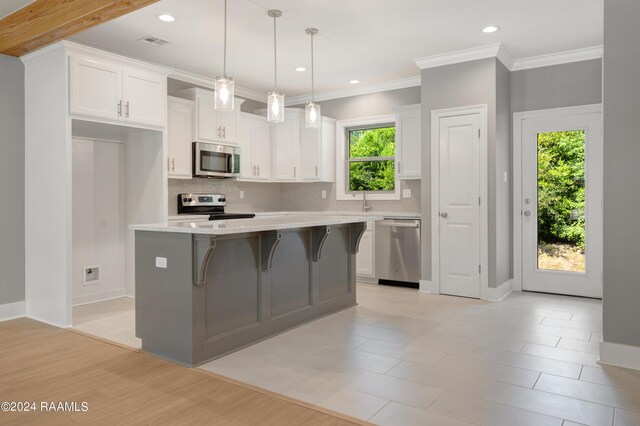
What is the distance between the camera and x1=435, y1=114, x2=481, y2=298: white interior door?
4.99 meters

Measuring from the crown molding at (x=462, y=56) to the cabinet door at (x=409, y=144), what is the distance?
2.19 feet

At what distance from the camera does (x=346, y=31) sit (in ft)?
14.4

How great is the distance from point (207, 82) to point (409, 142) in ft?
9.11

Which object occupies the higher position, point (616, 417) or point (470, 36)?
point (470, 36)

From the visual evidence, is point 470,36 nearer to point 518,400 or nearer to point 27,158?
point 518,400

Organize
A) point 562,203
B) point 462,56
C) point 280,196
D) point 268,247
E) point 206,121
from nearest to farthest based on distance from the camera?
point 268,247
point 462,56
point 562,203
point 206,121
point 280,196

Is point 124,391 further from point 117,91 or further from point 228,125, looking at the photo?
point 228,125

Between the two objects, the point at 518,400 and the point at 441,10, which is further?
the point at 441,10

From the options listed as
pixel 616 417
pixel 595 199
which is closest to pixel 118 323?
pixel 616 417

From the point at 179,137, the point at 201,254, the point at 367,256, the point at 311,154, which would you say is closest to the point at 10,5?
the point at 179,137

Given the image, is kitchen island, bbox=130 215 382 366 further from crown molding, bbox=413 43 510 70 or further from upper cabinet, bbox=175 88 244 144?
crown molding, bbox=413 43 510 70

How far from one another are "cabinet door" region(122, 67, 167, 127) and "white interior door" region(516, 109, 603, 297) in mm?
4167

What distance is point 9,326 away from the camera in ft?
13.2

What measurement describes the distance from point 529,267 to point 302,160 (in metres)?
3.40
